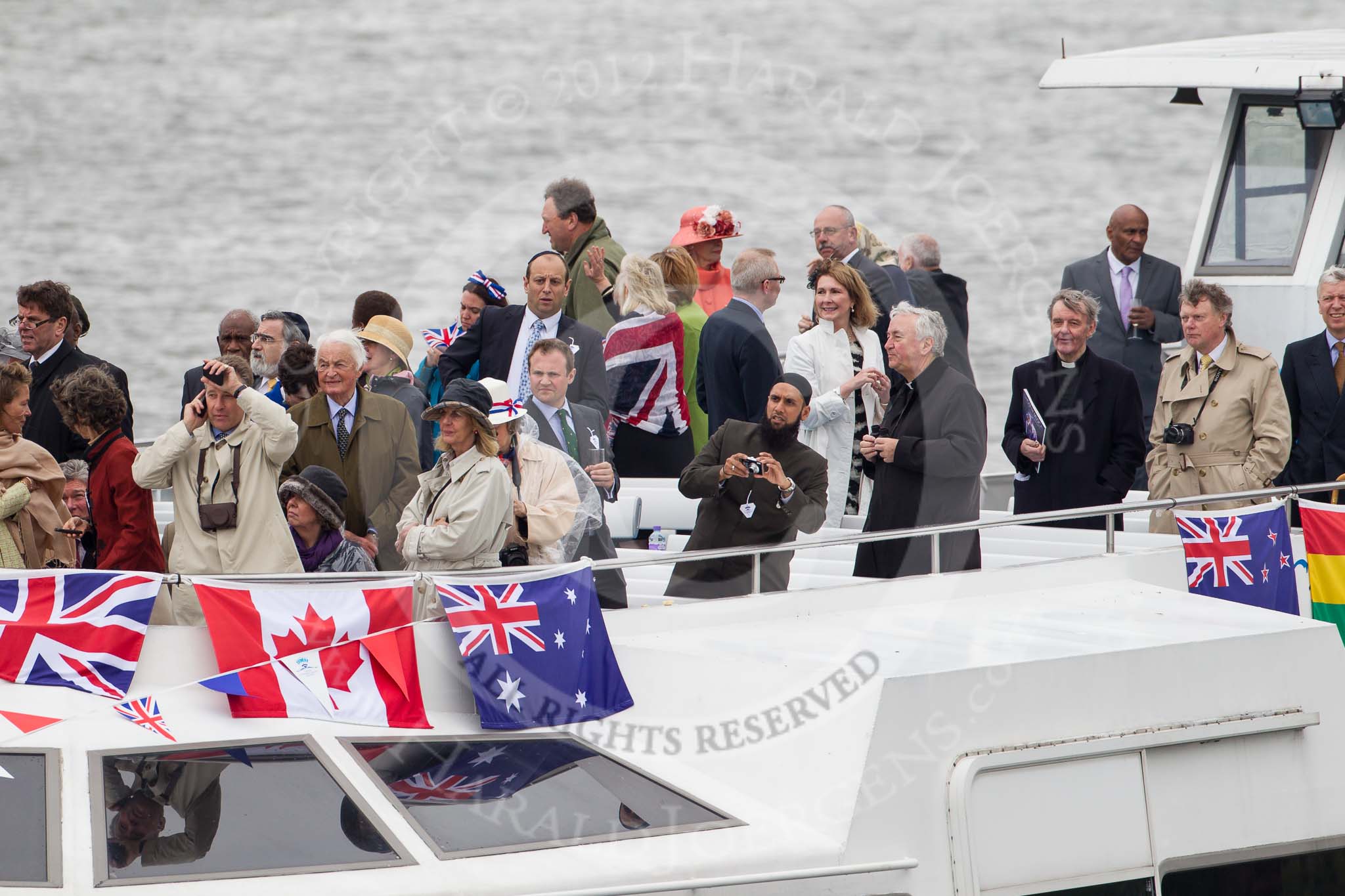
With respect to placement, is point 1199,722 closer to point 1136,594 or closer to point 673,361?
point 1136,594

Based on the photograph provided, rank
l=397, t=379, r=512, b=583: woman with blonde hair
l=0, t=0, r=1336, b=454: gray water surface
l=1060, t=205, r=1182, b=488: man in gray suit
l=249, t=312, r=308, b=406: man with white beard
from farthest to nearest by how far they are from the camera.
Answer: l=1060, t=205, r=1182, b=488: man in gray suit → l=249, t=312, r=308, b=406: man with white beard → l=0, t=0, r=1336, b=454: gray water surface → l=397, t=379, r=512, b=583: woman with blonde hair

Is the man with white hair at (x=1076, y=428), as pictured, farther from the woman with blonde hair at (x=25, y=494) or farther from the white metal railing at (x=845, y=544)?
the woman with blonde hair at (x=25, y=494)

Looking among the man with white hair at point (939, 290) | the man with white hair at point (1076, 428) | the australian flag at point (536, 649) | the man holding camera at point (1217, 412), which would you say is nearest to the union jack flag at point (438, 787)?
the australian flag at point (536, 649)

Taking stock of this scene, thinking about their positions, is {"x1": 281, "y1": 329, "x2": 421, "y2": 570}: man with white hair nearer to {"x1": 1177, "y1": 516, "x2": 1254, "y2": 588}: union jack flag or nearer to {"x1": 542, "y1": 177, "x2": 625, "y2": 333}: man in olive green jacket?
{"x1": 542, "y1": 177, "x2": 625, "y2": 333}: man in olive green jacket

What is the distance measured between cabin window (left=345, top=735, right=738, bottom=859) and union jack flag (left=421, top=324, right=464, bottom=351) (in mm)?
2994

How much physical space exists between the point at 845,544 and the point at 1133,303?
416cm

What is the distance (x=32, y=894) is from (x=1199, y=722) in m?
3.62

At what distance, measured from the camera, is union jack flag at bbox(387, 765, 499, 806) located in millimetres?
4805

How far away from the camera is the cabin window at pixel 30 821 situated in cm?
438

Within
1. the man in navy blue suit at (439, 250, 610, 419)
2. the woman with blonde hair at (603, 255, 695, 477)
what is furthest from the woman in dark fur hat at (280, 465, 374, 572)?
the woman with blonde hair at (603, 255, 695, 477)

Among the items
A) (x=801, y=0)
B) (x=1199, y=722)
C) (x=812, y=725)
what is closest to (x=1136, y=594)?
(x=1199, y=722)

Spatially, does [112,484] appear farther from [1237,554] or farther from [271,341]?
[1237,554]

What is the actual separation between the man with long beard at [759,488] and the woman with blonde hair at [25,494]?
242cm

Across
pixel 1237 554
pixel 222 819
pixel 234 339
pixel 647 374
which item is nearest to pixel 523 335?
pixel 647 374
